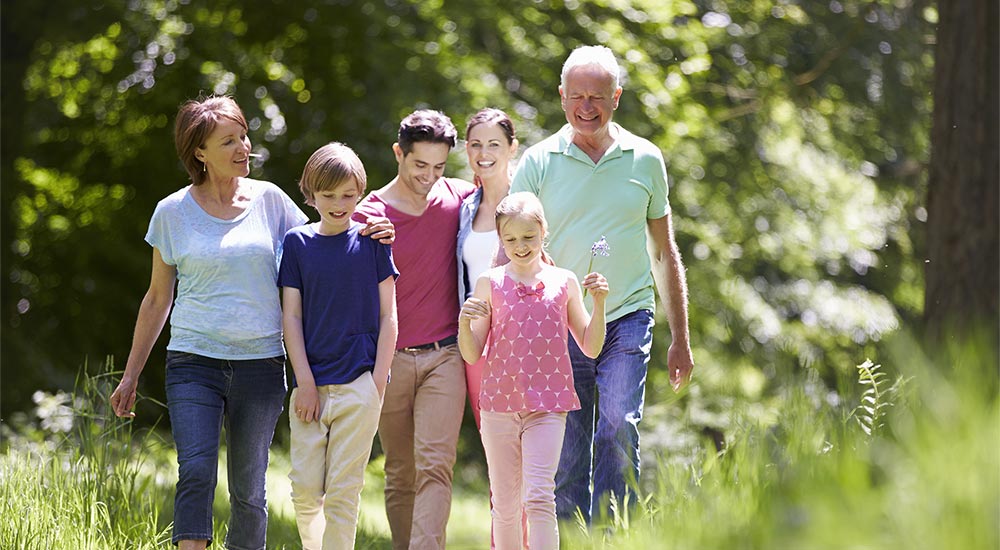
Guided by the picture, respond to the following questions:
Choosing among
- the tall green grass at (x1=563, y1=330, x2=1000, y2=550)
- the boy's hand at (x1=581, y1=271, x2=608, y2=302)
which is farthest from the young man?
the tall green grass at (x1=563, y1=330, x2=1000, y2=550)

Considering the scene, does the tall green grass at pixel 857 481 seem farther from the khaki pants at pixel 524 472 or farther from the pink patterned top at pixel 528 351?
the pink patterned top at pixel 528 351

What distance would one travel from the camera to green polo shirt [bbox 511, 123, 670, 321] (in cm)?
509

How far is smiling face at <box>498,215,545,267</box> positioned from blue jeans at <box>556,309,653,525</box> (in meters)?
0.56

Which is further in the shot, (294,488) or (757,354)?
(757,354)

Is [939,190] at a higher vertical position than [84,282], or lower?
higher

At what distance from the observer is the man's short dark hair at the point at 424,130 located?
5.15 meters

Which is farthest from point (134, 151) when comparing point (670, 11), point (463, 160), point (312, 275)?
point (312, 275)

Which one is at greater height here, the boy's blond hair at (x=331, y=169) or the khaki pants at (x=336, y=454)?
the boy's blond hair at (x=331, y=169)

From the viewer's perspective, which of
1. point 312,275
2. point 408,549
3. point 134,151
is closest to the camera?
point 312,275

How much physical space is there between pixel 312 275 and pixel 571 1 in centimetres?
820

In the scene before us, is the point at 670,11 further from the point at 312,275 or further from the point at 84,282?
the point at 312,275

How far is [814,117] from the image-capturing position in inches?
601

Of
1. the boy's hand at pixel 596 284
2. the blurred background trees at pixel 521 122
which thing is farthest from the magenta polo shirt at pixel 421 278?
the blurred background trees at pixel 521 122

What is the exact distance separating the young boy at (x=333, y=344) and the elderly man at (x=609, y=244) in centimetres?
81
